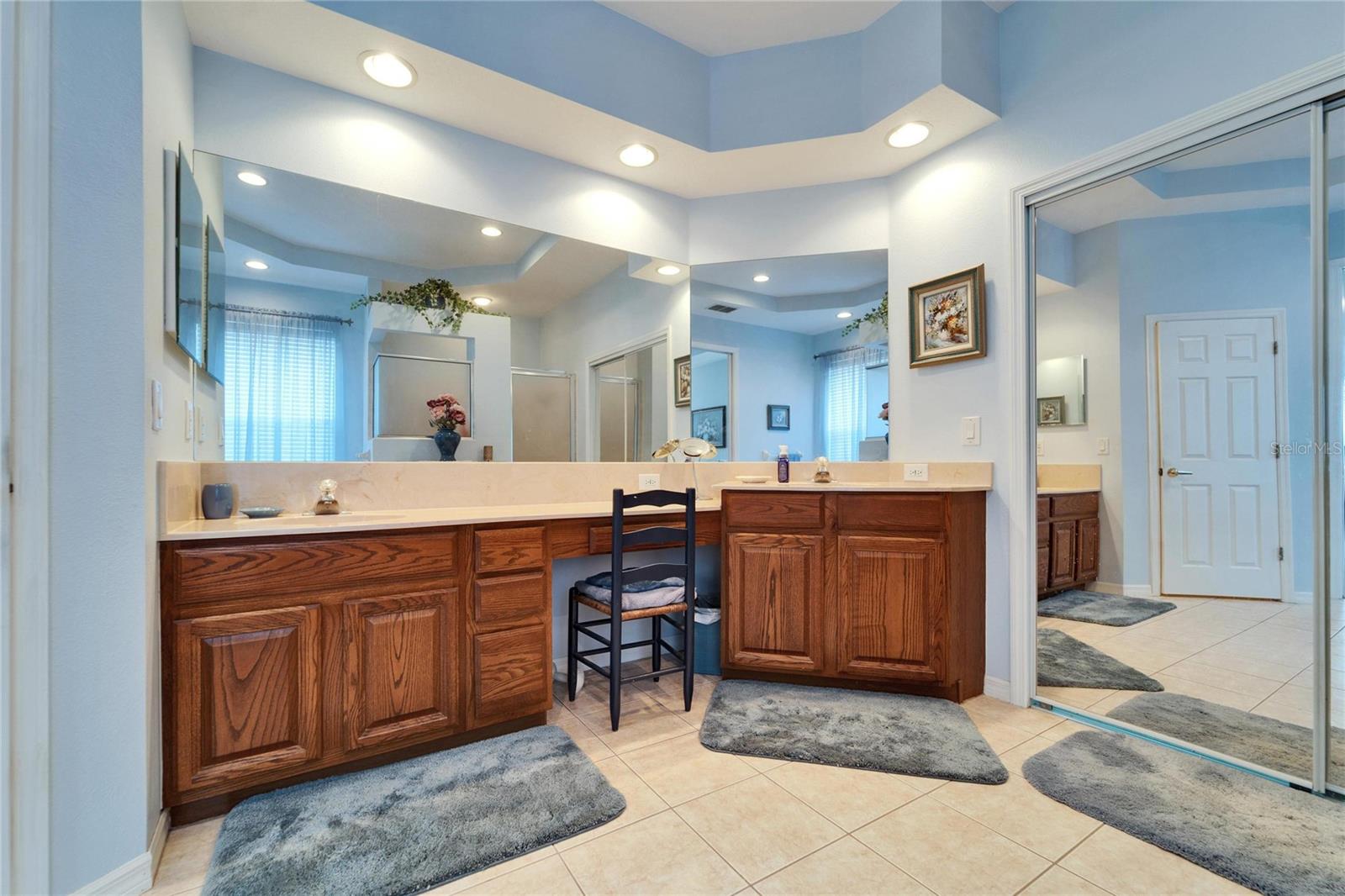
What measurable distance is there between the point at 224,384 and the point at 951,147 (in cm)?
323

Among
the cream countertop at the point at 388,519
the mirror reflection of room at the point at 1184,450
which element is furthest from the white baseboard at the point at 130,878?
the mirror reflection of room at the point at 1184,450

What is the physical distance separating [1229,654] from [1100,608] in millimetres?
433

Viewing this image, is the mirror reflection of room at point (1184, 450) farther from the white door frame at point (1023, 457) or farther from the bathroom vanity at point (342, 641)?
the bathroom vanity at point (342, 641)

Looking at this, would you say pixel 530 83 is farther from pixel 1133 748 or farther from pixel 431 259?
pixel 1133 748

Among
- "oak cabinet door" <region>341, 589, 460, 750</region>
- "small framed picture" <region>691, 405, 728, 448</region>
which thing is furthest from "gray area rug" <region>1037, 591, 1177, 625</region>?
"oak cabinet door" <region>341, 589, 460, 750</region>

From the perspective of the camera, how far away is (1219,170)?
1936 mm

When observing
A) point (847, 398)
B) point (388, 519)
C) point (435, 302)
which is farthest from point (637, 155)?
point (388, 519)

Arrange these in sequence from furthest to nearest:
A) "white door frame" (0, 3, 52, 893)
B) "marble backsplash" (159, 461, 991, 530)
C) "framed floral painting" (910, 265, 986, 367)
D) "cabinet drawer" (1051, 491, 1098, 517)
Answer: "framed floral painting" (910, 265, 986, 367), "cabinet drawer" (1051, 491, 1098, 517), "marble backsplash" (159, 461, 991, 530), "white door frame" (0, 3, 52, 893)

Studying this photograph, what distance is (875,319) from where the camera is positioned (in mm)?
3023

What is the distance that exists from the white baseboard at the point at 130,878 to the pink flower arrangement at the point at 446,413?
1.52m

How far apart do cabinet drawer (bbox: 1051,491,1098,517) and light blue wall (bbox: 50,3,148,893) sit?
3101 mm

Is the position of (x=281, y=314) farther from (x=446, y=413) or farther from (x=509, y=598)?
(x=509, y=598)

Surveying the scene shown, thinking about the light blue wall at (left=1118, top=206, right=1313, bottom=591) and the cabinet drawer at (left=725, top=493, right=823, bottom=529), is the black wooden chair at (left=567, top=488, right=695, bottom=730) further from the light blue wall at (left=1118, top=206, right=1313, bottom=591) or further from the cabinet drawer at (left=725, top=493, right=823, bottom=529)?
the light blue wall at (left=1118, top=206, right=1313, bottom=591)

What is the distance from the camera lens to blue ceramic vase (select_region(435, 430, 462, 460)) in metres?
2.46
